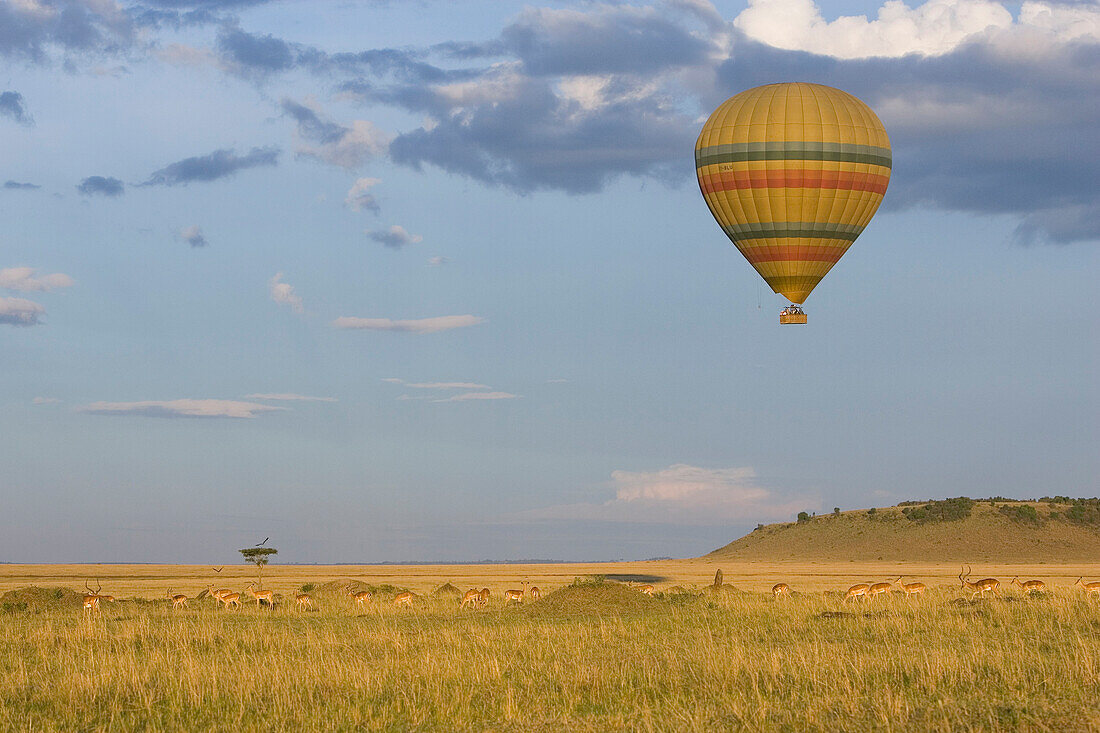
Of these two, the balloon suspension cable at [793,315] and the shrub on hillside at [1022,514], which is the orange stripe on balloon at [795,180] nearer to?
the balloon suspension cable at [793,315]

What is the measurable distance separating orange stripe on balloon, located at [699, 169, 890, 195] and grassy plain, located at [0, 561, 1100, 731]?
2082 centimetres

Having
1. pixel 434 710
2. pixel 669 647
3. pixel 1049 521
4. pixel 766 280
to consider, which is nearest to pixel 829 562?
pixel 1049 521

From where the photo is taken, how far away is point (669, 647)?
26.7 metres

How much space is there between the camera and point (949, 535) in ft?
381

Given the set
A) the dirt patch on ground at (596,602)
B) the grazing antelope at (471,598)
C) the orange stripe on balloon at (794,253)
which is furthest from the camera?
the orange stripe on balloon at (794,253)

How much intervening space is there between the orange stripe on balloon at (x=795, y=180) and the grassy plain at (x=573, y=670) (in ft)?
68.3

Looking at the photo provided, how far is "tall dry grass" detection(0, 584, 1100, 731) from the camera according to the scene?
1769 cm

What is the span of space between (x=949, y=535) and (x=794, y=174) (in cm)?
7451

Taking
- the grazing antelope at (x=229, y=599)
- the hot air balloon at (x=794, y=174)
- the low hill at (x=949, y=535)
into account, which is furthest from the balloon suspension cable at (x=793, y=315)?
the low hill at (x=949, y=535)

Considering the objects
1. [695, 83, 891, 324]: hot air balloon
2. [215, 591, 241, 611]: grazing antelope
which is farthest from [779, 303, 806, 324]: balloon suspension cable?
[215, 591, 241, 611]: grazing antelope

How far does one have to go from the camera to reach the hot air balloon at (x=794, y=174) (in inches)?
2019

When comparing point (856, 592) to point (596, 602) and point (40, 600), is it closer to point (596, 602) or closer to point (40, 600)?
point (596, 602)

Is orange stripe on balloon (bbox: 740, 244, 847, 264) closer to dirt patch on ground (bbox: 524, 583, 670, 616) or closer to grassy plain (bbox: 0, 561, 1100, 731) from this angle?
dirt patch on ground (bbox: 524, 583, 670, 616)

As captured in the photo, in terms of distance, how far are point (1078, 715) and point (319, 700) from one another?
36.6 feet
